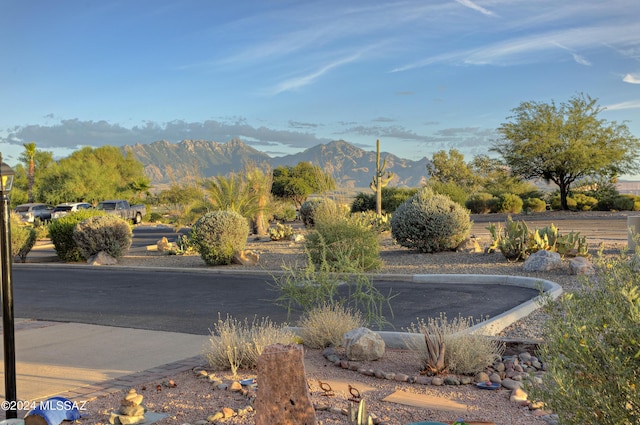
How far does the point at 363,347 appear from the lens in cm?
700

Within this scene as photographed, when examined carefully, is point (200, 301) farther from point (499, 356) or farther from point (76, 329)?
point (499, 356)

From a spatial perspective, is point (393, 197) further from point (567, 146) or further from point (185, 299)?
point (185, 299)

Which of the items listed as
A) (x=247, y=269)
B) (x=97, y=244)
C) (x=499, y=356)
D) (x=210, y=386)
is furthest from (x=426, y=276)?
(x=97, y=244)

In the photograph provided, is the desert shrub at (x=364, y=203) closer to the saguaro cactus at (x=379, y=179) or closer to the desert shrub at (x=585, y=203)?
the saguaro cactus at (x=379, y=179)

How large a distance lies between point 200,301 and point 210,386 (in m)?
6.15

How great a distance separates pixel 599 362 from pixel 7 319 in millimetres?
4815

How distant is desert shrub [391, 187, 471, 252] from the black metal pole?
1316 cm

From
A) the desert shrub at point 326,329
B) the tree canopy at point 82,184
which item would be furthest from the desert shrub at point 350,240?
the tree canopy at point 82,184

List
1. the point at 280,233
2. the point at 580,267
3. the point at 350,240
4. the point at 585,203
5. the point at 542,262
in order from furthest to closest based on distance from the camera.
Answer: the point at 585,203 → the point at 280,233 → the point at 350,240 → the point at 542,262 → the point at 580,267

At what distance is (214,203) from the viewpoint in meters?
23.8

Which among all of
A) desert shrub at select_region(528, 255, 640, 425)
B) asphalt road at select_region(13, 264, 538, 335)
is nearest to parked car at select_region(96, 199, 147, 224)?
asphalt road at select_region(13, 264, 538, 335)

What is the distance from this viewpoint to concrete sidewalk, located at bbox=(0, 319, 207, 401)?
6.54 meters

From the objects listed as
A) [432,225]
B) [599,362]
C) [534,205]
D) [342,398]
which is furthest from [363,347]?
[534,205]

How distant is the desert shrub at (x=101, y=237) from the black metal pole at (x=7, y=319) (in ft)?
49.7
